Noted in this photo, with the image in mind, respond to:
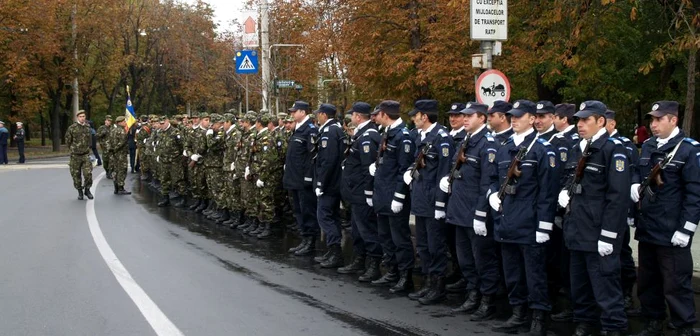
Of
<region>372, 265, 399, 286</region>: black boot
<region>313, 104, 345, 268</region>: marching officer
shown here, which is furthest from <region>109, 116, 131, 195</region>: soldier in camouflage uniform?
<region>372, 265, 399, 286</region>: black boot

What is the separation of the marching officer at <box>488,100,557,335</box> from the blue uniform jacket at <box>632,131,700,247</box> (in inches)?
33.7

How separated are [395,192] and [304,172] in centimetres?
279

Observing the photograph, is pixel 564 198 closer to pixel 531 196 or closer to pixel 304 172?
pixel 531 196

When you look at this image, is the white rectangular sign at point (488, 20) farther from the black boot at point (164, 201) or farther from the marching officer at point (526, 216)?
the black boot at point (164, 201)

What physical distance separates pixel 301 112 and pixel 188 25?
188ft

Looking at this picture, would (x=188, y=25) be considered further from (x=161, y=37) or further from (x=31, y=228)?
(x=31, y=228)

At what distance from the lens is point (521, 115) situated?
281 inches

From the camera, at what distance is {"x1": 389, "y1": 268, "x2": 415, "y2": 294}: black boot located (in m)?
8.44

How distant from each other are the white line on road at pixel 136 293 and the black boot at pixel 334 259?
254cm

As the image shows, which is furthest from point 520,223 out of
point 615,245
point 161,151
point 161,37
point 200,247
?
point 161,37

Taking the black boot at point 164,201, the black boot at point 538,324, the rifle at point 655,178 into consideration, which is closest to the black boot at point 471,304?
the black boot at point 538,324

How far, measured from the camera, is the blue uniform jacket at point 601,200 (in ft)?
20.5

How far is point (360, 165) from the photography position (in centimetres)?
941

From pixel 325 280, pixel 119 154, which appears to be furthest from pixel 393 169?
pixel 119 154
